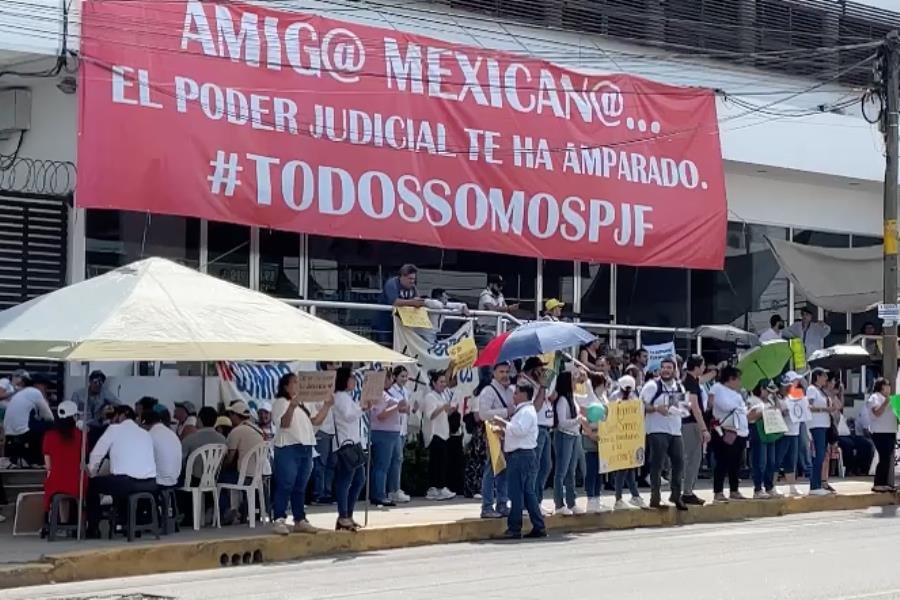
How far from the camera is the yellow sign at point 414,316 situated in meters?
20.8

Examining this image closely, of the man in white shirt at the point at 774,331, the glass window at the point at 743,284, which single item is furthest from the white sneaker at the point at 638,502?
the glass window at the point at 743,284

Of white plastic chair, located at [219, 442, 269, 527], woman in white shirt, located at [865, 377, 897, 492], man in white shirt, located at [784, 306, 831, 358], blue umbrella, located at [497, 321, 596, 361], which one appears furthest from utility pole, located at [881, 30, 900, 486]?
white plastic chair, located at [219, 442, 269, 527]

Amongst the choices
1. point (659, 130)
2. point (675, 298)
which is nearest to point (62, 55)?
point (659, 130)

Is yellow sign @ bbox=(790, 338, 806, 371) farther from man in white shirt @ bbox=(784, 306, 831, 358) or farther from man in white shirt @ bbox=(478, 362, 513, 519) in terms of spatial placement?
man in white shirt @ bbox=(478, 362, 513, 519)

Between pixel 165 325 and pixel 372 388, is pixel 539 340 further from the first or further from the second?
pixel 165 325

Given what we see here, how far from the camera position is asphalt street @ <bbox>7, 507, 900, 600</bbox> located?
12211 millimetres

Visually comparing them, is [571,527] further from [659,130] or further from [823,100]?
[823,100]

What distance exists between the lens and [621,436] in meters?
18.8

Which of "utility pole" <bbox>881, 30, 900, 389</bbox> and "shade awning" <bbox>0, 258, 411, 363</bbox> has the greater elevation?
"utility pole" <bbox>881, 30, 900, 389</bbox>

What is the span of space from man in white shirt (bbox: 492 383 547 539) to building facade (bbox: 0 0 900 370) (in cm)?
511

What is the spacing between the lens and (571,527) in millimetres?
18609

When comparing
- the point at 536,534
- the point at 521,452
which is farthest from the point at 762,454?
the point at 521,452

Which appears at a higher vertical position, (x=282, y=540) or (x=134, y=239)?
(x=134, y=239)

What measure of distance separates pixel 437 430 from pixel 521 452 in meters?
3.62
